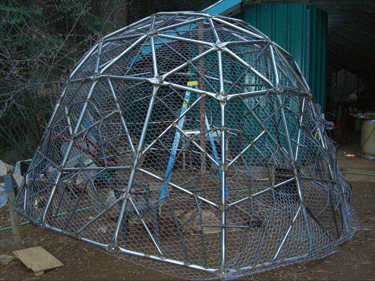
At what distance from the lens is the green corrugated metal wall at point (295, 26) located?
7023 millimetres

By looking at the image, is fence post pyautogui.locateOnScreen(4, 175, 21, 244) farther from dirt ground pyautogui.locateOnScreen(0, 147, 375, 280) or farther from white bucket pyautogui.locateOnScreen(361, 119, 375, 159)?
white bucket pyautogui.locateOnScreen(361, 119, 375, 159)

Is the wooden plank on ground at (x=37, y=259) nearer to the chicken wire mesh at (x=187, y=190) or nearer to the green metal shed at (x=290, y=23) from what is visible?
the chicken wire mesh at (x=187, y=190)

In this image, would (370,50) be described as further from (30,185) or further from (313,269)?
(30,185)

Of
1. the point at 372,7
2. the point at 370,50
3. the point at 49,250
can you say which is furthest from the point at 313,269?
the point at 370,50

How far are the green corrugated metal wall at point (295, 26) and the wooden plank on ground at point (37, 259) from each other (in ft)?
19.6

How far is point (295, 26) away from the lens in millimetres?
7051

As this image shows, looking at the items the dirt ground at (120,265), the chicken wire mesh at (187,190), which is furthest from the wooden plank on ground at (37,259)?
the chicken wire mesh at (187,190)

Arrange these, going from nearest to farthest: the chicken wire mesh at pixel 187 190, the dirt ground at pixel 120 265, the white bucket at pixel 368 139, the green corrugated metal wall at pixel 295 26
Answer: the dirt ground at pixel 120 265 < the chicken wire mesh at pixel 187 190 < the green corrugated metal wall at pixel 295 26 < the white bucket at pixel 368 139

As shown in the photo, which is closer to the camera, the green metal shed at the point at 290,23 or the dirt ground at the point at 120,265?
the dirt ground at the point at 120,265

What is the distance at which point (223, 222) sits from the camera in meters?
3.12

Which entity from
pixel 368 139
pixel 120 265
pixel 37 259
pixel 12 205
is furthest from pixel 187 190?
pixel 368 139

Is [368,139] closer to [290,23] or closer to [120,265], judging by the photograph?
[290,23]

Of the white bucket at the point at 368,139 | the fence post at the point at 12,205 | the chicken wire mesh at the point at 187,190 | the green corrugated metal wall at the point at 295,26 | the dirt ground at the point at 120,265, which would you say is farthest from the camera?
the white bucket at the point at 368,139

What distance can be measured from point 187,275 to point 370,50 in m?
12.1
